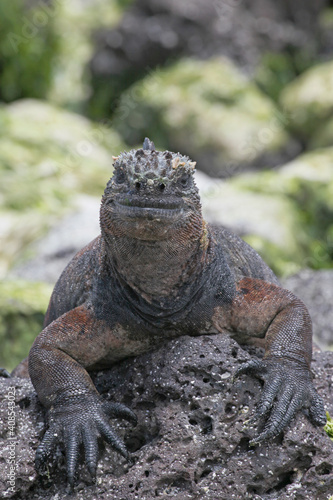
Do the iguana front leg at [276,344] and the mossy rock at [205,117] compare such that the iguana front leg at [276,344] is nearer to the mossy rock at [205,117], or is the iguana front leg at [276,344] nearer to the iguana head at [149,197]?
the iguana head at [149,197]

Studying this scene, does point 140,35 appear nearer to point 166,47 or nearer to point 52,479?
point 166,47

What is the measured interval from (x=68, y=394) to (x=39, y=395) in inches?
9.1

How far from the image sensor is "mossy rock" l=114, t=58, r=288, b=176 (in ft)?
61.0

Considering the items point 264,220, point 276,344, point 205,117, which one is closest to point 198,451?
point 276,344

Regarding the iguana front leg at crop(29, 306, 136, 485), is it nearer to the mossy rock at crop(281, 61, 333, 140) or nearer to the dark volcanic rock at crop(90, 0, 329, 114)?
the mossy rock at crop(281, 61, 333, 140)

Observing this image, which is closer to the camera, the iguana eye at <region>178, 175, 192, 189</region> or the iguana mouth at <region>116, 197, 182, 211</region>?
the iguana mouth at <region>116, 197, 182, 211</region>

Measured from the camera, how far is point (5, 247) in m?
11.8

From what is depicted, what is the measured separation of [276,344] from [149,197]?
132cm

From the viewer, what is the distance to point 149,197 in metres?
3.52

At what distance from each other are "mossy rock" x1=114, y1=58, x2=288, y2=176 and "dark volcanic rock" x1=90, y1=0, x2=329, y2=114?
0.93 m

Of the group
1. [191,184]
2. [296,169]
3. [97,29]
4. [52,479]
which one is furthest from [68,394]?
[97,29]

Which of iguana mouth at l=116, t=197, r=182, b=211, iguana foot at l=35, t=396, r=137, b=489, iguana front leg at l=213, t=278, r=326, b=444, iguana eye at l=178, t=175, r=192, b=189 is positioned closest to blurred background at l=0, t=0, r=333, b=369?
iguana front leg at l=213, t=278, r=326, b=444

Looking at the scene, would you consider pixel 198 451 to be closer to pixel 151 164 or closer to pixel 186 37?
pixel 151 164

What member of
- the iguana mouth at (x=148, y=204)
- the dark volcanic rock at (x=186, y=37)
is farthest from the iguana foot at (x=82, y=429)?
the dark volcanic rock at (x=186, y=37)
